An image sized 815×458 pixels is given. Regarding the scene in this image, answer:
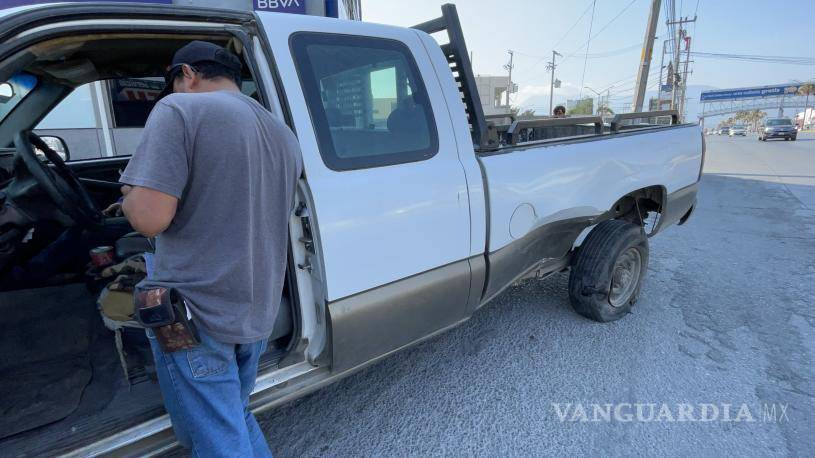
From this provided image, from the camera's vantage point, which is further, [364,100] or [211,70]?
[364,100]

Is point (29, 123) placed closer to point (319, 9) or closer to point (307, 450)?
point (307, 450)

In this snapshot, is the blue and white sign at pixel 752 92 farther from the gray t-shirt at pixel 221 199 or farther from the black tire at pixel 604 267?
the gray t-shirt at pixel 221 199

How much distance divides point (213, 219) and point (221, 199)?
0.23 ft

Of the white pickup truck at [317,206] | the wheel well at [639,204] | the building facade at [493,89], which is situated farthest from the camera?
the building facade at [493,89]

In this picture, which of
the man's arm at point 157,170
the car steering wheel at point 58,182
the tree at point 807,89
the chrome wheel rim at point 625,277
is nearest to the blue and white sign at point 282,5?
the car steering wheel at point 58,182

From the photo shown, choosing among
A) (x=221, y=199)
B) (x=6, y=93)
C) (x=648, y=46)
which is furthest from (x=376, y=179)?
(x=648, y=46)

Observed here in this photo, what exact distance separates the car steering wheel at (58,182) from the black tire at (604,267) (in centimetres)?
338

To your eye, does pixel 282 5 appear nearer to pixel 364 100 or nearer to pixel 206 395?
pixel 364 100

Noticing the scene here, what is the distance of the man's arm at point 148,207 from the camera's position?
49.3 inches

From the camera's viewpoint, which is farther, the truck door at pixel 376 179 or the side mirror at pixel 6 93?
the side mirror at pixel 6 93

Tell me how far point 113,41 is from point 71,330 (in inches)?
65.7

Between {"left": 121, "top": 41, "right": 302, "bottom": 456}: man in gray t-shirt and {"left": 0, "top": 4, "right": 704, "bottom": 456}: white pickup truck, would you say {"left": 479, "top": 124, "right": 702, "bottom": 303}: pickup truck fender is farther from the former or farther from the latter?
{"left": 121, "top": 41, "right": 302, "bottom": 456}: man in gray t-shirt

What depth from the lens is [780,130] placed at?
29875 mm

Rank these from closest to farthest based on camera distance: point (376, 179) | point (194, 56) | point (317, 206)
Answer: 1. point (194, 56)
2. point (317, 206)
3. point (376, 179)
